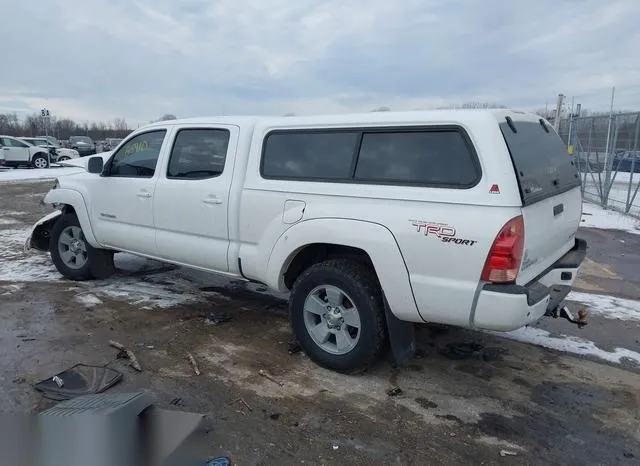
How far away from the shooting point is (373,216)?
3.69m

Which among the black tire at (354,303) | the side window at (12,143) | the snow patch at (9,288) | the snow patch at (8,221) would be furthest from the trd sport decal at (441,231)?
the side window at (12,143)

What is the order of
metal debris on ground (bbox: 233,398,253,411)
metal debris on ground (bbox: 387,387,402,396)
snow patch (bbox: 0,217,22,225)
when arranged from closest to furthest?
metal debris on ground (bbox: 233,398,253,411), metal debris on ground (bbox: 387,387,402,396), snow patch (bbox: 0,217,22,225)

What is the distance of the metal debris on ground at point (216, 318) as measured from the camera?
519 cm

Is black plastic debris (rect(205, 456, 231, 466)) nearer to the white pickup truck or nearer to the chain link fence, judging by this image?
the white pickup truck

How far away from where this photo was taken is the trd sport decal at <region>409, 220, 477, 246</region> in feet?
10.8

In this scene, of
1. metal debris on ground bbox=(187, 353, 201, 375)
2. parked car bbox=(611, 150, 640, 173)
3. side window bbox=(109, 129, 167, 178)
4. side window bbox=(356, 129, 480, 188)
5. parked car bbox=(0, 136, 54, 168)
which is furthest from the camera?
parked car bbox=(0, 136, 54, 168)

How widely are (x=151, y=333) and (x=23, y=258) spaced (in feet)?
13.0

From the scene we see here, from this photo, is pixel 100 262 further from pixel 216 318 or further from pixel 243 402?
pixel 243 402

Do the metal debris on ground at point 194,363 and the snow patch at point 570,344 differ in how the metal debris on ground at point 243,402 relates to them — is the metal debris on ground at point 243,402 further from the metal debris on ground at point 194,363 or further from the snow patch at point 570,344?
the snow patch at point 570,344

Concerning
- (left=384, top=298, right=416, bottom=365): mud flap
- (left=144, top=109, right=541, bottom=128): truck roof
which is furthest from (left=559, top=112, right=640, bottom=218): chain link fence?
(left=384, top=298, right=416, bottom=365): mud flap

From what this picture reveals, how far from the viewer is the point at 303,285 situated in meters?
4.16

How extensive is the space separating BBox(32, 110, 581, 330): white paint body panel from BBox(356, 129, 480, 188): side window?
7 cm

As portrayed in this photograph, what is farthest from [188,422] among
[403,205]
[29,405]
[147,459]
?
[403,205]

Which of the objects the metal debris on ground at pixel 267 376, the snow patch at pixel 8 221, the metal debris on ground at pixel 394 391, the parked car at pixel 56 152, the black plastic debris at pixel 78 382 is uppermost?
the parked car at pixel 56 152
